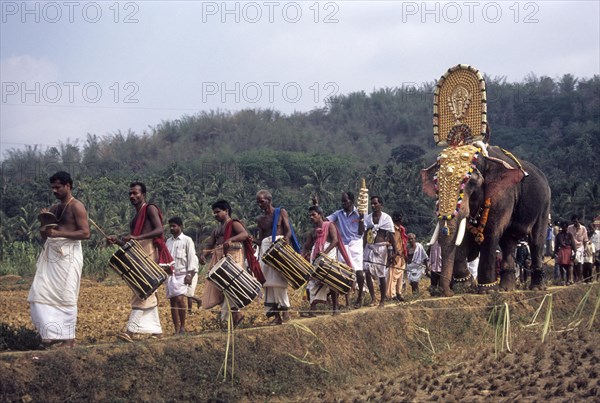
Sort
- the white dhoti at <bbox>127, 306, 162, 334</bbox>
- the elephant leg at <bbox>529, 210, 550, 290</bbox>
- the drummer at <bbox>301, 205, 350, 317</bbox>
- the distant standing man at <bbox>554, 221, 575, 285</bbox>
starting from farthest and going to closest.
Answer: the distant standing man at <bbox>554, 221, 575, 285</bbox>
the elephant leg at <bbox>529, 210, 550, 290</bbox>
the drummer at <bbox>301, 205, 350, 317</bbox>
the white dhoti at <bbox>127, 306, 162, 334</bbox>

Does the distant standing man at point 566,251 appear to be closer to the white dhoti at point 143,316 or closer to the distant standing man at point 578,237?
the distant standing man at point 578,237

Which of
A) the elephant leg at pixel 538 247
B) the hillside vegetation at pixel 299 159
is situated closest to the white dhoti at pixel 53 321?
the elephant leg at pixel 538 247

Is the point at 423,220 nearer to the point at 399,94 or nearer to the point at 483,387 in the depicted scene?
the point at 483,387

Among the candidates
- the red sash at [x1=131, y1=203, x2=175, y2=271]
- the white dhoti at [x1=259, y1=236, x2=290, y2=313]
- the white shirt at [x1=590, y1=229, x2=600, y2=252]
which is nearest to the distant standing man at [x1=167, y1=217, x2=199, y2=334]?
the red sash at [x1=131, y1=203, x2=175, y2=271]

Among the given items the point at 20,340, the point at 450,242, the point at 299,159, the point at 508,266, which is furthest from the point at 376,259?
the point at 299,159

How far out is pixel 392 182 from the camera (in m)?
49.9

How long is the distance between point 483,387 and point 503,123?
74876 millimetres

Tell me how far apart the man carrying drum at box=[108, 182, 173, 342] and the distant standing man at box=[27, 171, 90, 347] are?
24.6 inches

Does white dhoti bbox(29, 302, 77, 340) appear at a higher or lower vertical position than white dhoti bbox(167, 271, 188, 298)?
lower

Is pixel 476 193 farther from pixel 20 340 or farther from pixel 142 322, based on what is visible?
pixel 20 340

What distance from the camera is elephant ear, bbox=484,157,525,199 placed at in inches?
551

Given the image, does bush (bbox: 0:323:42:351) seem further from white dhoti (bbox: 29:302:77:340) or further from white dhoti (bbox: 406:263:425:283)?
white dhoti (bbox: 406:263:425:283)

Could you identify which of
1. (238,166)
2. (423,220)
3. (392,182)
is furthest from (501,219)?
(238,166)

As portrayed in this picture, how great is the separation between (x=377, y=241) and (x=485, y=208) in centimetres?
170
